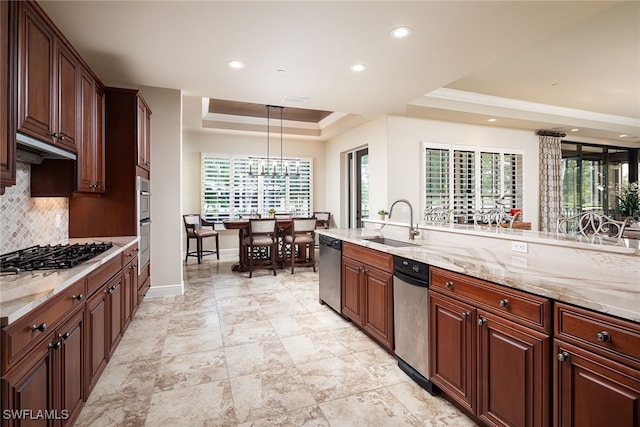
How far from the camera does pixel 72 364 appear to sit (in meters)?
1.68

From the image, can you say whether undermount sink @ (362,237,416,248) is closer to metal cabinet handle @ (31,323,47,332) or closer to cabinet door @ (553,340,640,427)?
cabinet door @ (553,340,640,427)

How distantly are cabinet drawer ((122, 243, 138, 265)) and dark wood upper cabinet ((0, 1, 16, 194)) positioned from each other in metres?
1.29

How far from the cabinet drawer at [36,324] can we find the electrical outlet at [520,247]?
269 cm

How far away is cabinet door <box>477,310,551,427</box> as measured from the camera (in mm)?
1410

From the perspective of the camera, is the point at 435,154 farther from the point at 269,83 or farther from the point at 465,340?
the point at 465,340

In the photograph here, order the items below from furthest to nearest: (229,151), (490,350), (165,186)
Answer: (229,151), (165,186), (490,350)

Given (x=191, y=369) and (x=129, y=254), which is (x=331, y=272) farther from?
(x=129, y=254)

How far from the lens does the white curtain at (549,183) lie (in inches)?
268

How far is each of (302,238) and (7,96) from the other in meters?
4.59

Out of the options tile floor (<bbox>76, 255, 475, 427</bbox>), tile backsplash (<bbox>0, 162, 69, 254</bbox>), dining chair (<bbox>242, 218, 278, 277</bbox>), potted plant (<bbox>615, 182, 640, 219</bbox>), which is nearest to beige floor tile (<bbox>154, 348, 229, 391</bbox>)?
tile floor (<bbox>76, 255, 475, 427</bbox>)

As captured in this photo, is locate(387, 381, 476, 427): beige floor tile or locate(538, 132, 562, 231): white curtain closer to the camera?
locate(387, 381, 476, 427): beige floor tile

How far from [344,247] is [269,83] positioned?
233cm

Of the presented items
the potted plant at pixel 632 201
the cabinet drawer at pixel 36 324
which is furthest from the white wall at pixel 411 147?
the cabinet drawer at pixel 36 324

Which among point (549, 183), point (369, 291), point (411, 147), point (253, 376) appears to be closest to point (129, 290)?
point (253, 376)
